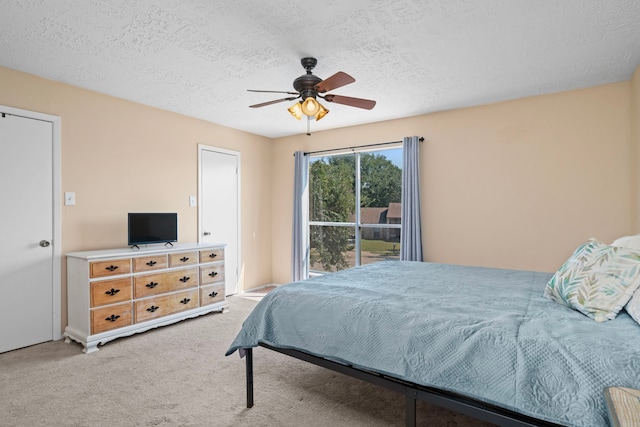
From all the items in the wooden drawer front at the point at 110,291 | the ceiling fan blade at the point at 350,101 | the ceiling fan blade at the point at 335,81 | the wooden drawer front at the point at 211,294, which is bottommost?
the wooden drawer front at the point at 211,294

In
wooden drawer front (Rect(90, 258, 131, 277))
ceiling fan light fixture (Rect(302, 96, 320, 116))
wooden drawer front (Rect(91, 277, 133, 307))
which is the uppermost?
ceiling fan light fixture (Rect(302, 96, 320, 116))

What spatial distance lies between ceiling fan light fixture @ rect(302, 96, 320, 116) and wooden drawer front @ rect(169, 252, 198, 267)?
89.3 inches

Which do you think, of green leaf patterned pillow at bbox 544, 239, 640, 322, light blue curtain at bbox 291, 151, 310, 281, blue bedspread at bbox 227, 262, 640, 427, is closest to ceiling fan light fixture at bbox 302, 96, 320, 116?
blue bedspread at bbox 227, 262, 640, 427

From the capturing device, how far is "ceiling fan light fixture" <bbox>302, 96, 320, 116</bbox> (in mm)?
2857

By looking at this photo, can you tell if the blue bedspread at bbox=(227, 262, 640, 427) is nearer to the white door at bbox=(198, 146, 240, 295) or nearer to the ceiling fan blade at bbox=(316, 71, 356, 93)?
the ceiling fan blade at bbox=(316, 71, 356, 93)

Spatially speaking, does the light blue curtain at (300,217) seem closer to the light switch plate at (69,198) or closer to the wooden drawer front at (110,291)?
the wooden drawer front at (110,291)

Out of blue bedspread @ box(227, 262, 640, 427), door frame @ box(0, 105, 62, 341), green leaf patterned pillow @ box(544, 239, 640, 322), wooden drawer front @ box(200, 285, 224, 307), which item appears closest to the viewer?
blue bedspread @ box(227, 262, 640, 427)

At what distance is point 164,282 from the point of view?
12.6 feet

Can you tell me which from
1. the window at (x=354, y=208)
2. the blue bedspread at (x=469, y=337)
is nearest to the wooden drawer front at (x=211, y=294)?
the window at (x=354, y=208)

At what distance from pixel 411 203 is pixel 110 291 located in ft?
11.7

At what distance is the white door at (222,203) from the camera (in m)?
4.98

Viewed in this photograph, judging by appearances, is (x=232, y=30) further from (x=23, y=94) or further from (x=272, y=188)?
(x=272, y=188)

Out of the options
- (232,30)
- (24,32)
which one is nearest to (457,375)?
(232,30)

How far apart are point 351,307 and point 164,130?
368 cm
